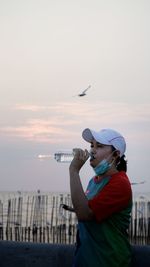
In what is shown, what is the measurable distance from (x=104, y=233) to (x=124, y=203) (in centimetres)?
23

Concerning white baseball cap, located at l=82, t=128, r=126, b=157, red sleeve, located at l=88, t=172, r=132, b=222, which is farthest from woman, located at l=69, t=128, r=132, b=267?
white baseball cap, located at l=82, t=128, r=126, b=157

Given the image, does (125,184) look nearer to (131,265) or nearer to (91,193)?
(91,193)

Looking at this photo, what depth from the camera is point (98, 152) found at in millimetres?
3203

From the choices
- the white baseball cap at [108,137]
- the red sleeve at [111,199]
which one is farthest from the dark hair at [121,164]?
the red sleeve at [111,199]

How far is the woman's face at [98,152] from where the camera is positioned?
3.17m

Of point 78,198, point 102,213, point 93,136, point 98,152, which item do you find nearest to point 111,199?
point 102,213

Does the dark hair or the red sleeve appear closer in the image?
the red sleeve

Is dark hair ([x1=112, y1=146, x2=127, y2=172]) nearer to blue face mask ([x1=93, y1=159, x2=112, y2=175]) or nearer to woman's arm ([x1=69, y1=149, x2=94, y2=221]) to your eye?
blue face mask ([x1=93, y1=159, x2=112, y2=175])

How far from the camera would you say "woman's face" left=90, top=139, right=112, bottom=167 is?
10.4ft

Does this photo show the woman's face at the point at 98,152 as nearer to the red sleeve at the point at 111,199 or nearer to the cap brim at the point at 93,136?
the cap brim at the point at 93,136

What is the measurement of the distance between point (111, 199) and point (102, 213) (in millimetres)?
104

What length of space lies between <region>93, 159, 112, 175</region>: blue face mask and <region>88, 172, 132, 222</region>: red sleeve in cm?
12

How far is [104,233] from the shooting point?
2.99 metres

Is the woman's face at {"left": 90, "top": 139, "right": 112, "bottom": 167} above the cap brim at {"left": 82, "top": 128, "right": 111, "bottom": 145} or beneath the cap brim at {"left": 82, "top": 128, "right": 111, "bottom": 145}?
beneath
